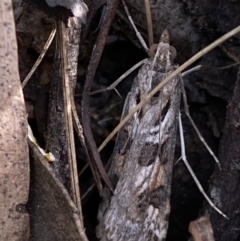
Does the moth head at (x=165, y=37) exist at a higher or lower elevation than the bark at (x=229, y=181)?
higher

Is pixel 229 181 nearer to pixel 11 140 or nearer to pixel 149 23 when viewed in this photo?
pixel 149 23

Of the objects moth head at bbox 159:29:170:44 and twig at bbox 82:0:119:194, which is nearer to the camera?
twig at bbox 82:0:119:194

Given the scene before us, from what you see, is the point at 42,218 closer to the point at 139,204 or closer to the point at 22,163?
the point at 22,163

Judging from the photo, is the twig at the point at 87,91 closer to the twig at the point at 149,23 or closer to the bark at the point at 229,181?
the twig at the point at 149,23

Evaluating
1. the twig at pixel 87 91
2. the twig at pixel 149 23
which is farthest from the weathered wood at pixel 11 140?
the twig at pixel 149 23

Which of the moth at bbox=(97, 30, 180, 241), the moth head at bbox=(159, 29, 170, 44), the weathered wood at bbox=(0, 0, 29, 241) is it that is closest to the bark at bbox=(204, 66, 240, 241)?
the moth at bbox=(97, 30, 180, 241)

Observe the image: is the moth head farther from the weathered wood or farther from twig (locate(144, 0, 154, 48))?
the weathered wood

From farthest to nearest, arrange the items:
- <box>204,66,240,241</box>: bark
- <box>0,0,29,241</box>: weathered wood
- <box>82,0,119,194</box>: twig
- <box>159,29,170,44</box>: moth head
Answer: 1. <box>159,29,170,44</box>: moth head
2. <box>82,0,119,194</box>: twig
3. <box>204,66,240,241</box>: bark
4. <box>0,0,29,241</box>: weathered wood
